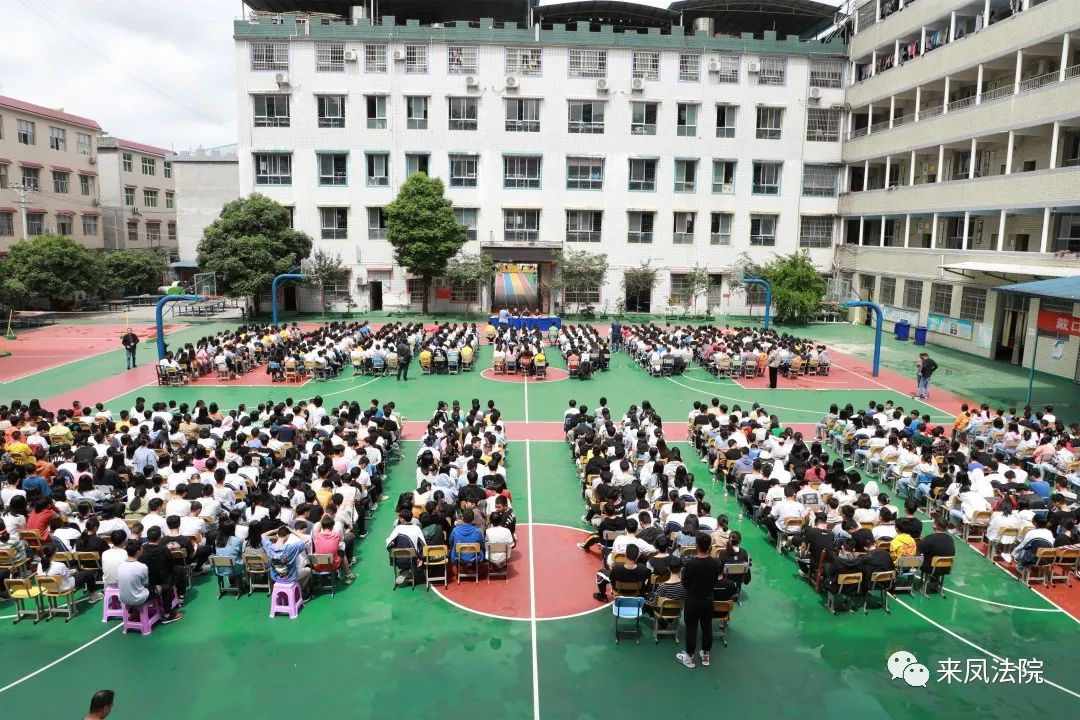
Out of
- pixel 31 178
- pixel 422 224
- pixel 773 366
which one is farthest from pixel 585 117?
pixel 31 178

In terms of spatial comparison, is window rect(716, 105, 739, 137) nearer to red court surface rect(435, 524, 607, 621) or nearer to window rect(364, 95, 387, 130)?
window rect(364, 95, 387, 130)

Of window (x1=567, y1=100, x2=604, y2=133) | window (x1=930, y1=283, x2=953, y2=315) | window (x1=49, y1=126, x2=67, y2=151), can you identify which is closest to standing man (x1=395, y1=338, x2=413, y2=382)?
window (x1=567, y1=100, x2=604, y2=133)

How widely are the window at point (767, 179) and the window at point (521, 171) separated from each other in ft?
45.5

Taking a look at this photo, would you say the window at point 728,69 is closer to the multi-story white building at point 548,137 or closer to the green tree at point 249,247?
the multi-story white building at point 548,137

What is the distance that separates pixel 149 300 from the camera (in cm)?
5294

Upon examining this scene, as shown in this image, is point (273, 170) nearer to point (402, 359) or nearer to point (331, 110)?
point (331, 110)

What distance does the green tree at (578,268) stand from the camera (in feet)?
148

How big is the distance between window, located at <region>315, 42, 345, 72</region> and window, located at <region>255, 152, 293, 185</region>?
5.74 metres

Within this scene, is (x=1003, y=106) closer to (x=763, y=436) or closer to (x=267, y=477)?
(x=763, y=436)

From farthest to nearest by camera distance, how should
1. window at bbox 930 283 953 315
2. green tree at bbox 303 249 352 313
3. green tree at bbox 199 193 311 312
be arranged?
green tree at bbox 303 249 352 313 → green tree at bbox 199 193 311 312 → window at bbox 930 283 953 315

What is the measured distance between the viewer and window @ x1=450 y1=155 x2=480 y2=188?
45.9 meters

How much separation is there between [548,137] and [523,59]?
4.85 m

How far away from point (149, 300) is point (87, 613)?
4756cm

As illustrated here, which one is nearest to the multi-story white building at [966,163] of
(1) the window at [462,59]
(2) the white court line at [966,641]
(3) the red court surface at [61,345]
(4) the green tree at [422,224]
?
(2) the white court line at [966,641]
